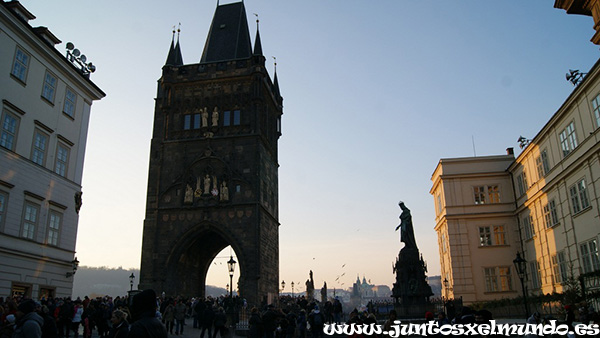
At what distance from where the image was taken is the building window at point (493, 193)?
3572cm

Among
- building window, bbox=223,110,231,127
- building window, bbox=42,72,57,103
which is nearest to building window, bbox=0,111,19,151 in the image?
building window, bbox=42,72,57,103

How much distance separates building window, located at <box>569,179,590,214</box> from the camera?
23484mm

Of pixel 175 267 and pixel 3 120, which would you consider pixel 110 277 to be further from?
pixel 3 120

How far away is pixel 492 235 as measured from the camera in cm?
3462

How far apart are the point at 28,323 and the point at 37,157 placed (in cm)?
1845

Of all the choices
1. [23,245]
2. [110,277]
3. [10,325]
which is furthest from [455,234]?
[110,277]

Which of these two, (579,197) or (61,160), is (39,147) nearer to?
(61,160)

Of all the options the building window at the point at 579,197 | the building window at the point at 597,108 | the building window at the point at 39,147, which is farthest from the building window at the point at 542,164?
the building window at the point at 39,147

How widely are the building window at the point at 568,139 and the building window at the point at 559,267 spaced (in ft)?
18.8

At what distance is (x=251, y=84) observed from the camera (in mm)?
40156

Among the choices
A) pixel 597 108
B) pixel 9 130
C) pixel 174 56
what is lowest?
pixel 9 130

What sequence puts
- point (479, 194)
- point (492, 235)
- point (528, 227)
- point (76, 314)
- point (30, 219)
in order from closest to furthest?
point (76, 314)
point (30, 219)
point (528, 227)
point (492, 235)
point (479, 194)

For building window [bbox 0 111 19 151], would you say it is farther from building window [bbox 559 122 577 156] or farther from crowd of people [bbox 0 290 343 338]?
building window [bbox 559 122 577 156]

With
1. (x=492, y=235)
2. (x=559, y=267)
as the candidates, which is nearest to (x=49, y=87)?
(x=559, y=267)
